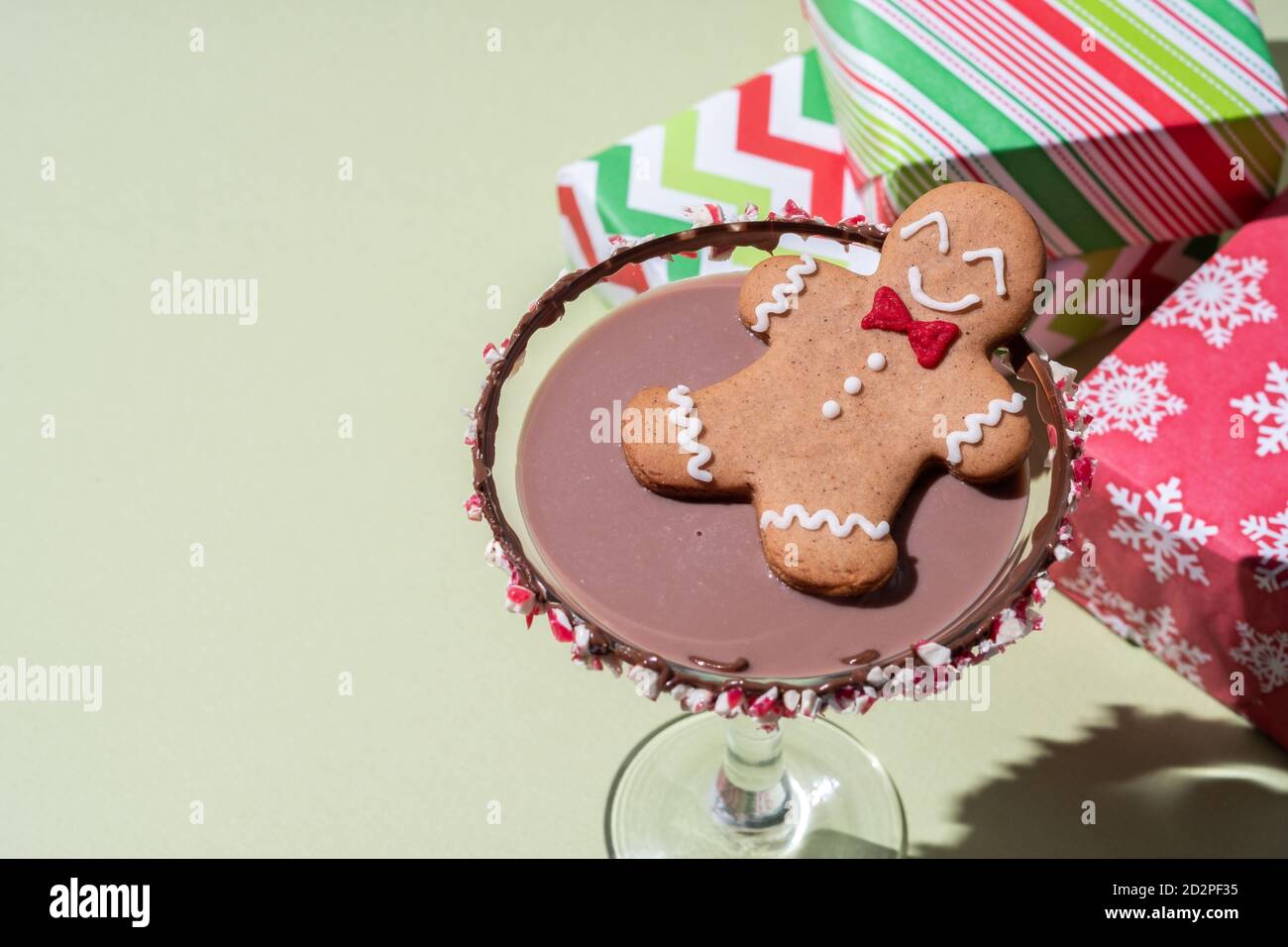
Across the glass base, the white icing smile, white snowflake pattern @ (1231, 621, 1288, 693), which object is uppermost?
the white icing smile

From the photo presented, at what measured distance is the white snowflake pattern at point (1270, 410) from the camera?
6.40ft

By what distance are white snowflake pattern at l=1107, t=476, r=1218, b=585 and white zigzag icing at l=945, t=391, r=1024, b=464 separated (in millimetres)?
720

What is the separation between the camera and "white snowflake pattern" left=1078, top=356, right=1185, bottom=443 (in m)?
2.01

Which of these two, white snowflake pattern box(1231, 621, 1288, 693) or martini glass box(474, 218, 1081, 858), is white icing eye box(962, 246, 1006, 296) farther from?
white snowflake pattern box(1231, 621, 1288, 693)

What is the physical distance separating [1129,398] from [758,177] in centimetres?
76

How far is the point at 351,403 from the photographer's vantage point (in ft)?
8.03

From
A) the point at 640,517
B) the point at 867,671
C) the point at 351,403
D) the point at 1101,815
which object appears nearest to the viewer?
the point at 867,671

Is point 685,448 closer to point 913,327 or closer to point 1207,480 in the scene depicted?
point 913,327

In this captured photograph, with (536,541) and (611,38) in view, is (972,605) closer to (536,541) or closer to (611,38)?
(536,541)

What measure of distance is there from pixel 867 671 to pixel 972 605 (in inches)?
6.3

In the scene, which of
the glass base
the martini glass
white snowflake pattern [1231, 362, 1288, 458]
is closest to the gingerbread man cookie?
the martini glass

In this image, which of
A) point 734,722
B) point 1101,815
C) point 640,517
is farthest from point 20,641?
point 1101,815

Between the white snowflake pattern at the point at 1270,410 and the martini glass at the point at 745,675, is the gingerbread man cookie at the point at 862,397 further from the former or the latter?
the white snowflake pattern at the point at 1270,410

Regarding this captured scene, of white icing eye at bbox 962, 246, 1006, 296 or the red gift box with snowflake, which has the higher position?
white icing eye at bbox 962, 246, 1006, 296
